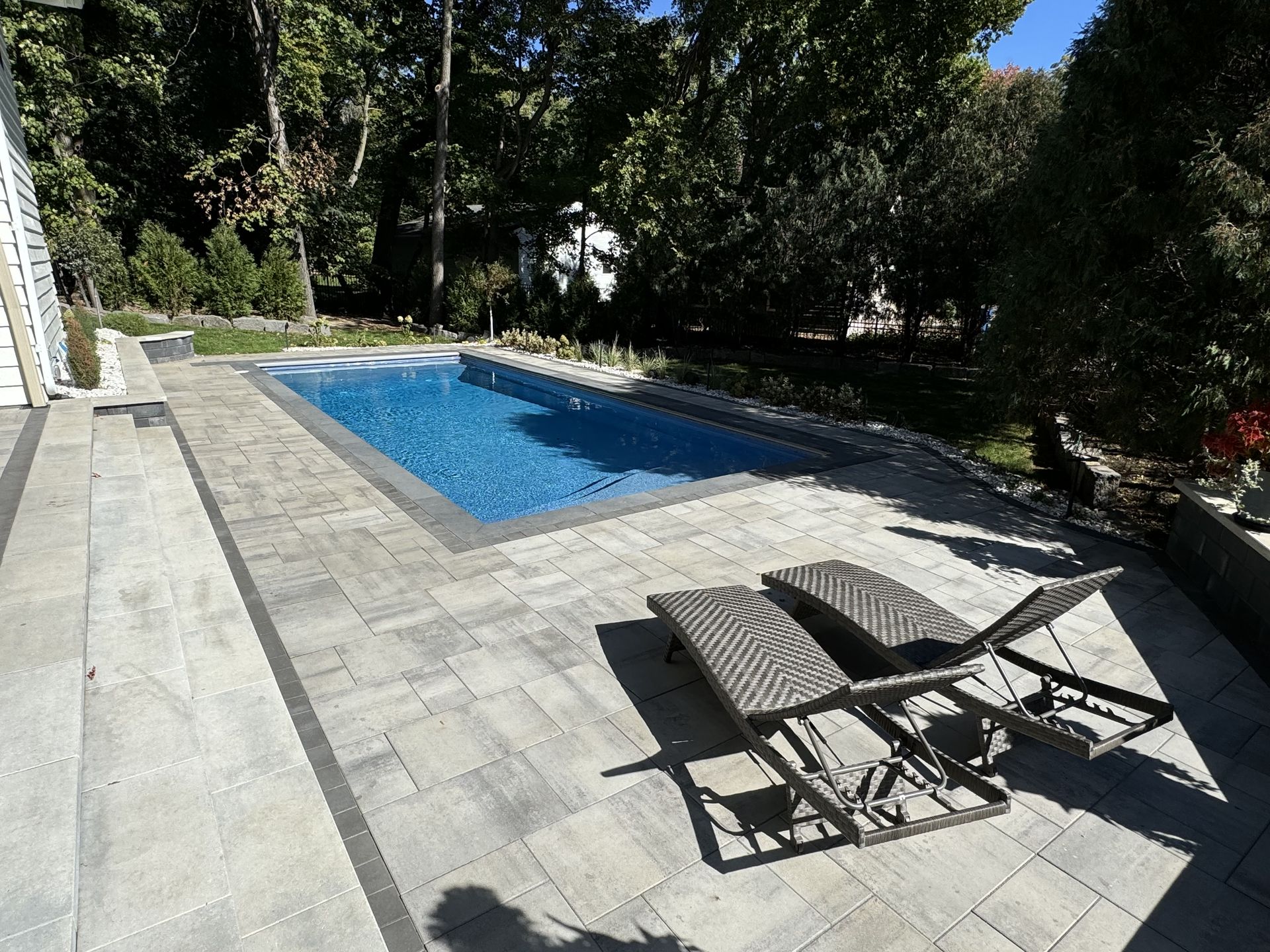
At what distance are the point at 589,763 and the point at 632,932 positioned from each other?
3.09 feet

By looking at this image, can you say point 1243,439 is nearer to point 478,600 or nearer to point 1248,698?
point 1248,698

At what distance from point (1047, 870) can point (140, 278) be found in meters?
23.2

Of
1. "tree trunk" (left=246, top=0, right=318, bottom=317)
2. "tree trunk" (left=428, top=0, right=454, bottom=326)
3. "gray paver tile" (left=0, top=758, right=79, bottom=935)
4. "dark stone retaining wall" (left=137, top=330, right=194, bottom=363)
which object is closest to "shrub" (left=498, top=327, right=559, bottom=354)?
"tree trunk" (left=428, top=0, right=454, bottom=326)

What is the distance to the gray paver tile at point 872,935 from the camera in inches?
100

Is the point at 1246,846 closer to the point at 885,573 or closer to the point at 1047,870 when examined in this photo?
the point at 1047,870

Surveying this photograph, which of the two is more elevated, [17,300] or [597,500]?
[17,300]

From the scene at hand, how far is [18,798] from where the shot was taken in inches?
106

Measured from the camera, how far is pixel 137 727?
3.31m

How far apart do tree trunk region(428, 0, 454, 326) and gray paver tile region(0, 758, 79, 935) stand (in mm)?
20962

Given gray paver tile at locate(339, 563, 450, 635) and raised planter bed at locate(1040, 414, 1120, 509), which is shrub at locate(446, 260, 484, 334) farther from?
gray paver tile at locate(339, 563, 450, 635)

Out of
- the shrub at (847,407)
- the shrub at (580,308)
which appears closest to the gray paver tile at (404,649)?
the shrub at (847,407)

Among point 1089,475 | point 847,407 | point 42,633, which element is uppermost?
point 847,407

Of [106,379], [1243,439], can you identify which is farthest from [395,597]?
[106,379]

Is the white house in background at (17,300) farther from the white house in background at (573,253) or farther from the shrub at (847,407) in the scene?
the white house in background at (573,253)
